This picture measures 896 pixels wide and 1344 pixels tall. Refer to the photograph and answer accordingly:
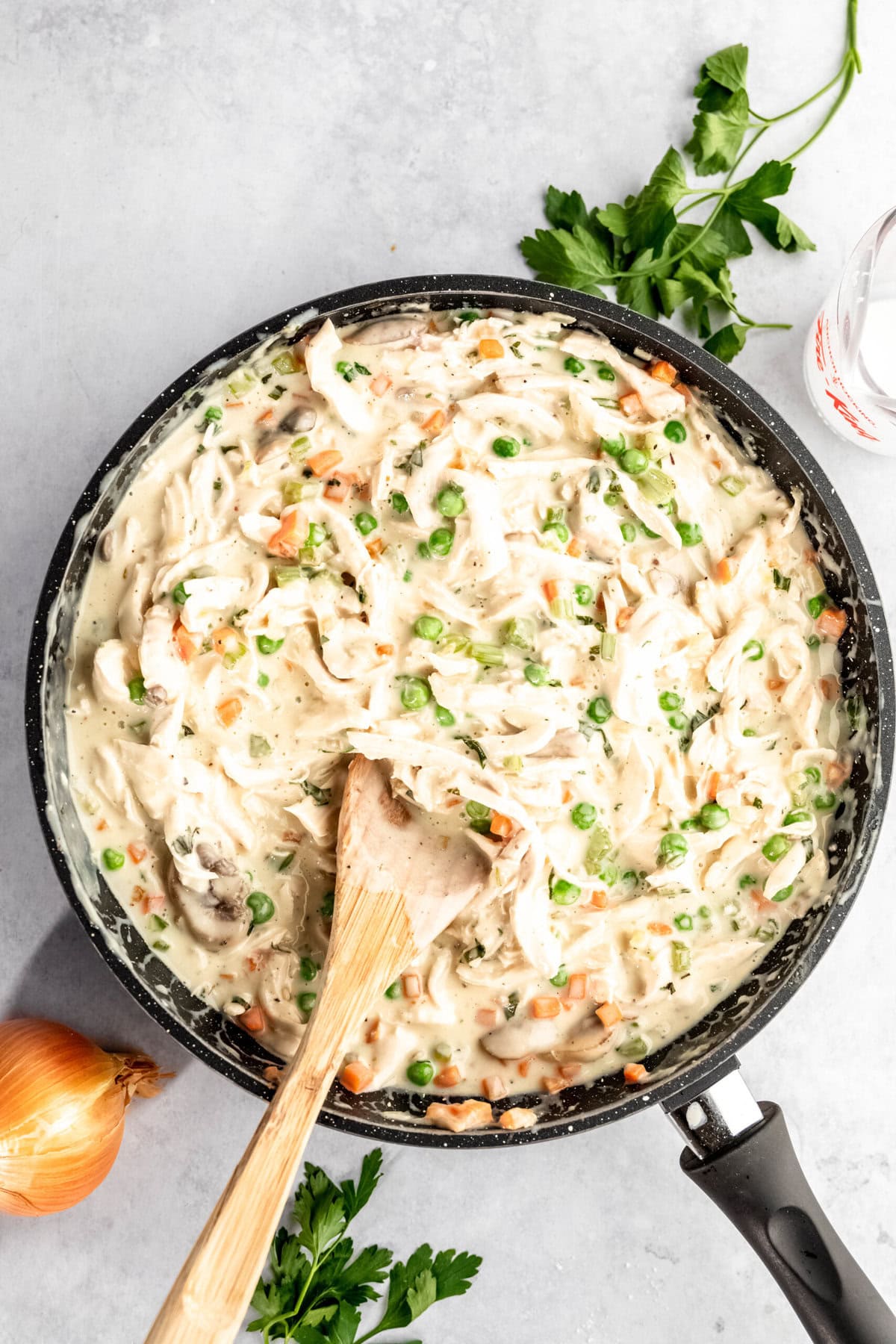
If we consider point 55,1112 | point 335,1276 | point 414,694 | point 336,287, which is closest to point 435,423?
point 336,287

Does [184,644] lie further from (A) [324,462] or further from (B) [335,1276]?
(B) [335,1276]

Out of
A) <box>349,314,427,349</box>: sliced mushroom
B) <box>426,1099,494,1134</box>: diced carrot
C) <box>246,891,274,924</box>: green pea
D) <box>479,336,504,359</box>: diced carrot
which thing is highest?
<box>349,314,427,349</box>: sliced mushroom

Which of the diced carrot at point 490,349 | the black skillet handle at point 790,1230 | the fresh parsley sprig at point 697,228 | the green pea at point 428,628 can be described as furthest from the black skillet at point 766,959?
the green pea at point 428,628

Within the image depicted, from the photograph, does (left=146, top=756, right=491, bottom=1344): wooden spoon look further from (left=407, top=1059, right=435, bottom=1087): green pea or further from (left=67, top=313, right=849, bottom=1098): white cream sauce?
(left=407, top=1059, right=435, bottom=1087): green pea

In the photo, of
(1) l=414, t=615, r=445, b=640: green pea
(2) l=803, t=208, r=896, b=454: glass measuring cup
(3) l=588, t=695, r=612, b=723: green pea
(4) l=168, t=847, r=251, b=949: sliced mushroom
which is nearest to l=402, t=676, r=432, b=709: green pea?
(1) l=414, t=615, r=445, b=640: green pea

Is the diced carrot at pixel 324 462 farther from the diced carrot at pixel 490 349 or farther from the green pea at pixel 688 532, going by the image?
the green pea at pixel 688 532
